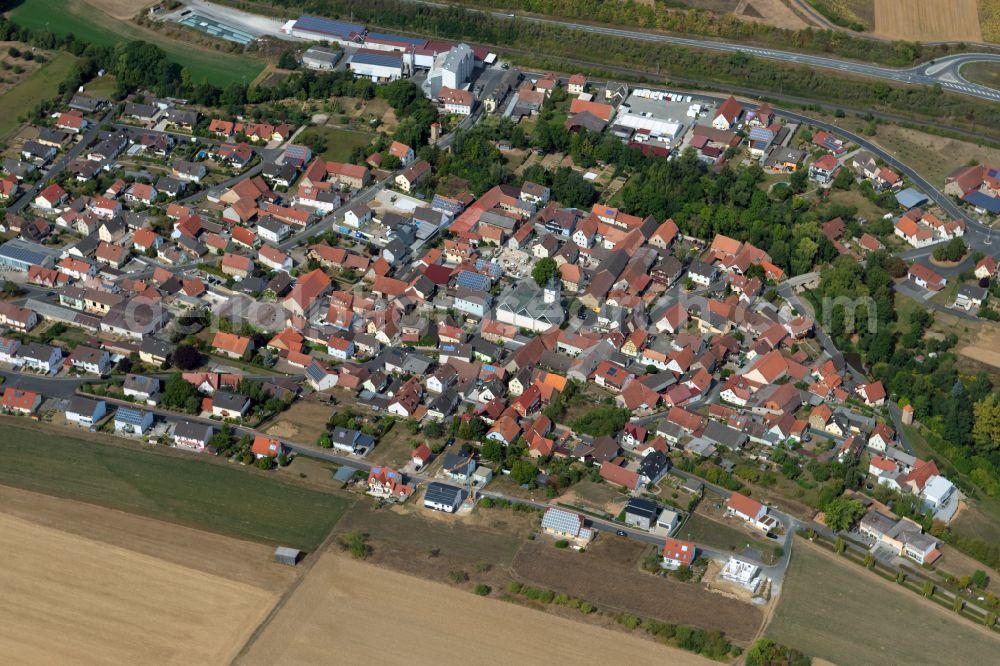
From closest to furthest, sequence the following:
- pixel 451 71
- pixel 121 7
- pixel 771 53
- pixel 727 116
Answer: pixel 727 116 < pixel 451 71 < pixel 771 53 < pixel 121 7

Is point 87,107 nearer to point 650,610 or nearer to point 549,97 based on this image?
point 549,97

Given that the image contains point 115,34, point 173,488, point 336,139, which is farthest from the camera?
point 115,34

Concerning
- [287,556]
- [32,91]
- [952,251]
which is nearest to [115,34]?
[32,91]

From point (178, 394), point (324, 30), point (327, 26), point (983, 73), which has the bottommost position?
point (178, 394)

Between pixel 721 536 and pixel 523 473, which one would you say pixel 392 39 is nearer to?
pixel 523 473

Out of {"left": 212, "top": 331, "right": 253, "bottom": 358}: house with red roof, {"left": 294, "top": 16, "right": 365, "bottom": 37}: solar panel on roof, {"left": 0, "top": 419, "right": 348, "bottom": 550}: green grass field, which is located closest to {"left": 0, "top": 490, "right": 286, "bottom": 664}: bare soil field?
{"left": 0, "top": 419, "right": 348, "bottom": 550}: green grass field

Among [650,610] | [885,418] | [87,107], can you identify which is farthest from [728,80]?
[650,610]
